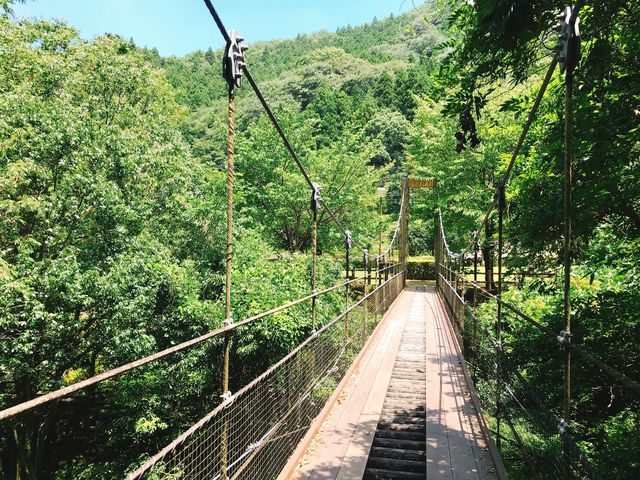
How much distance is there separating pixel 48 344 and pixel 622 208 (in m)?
7.42

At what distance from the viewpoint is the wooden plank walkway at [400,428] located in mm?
2326

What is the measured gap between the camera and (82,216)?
7270 millimetres

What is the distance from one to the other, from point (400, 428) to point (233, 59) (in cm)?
262

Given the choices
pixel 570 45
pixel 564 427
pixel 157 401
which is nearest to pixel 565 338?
pixel 564 427

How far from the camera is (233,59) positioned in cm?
166

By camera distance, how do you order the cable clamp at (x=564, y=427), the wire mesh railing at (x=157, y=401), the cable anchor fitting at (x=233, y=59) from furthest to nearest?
the wire mesh railing at (x=157, y=401)
the cable anchor fitting at (x=233, y=59)
the cable clamp at (x=564, y=427)

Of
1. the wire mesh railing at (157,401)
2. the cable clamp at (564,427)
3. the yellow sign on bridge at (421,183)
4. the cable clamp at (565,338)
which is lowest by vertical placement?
the wire mesh railing at (157,401)

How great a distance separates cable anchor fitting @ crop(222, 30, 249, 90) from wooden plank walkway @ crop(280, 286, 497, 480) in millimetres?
1935

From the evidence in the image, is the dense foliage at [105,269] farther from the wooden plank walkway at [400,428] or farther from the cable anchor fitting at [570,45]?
the wooden plank walkway at [400,428]

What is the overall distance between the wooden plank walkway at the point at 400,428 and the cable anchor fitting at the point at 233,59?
1.93m

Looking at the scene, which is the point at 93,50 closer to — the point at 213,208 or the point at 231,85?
the point at 213,208

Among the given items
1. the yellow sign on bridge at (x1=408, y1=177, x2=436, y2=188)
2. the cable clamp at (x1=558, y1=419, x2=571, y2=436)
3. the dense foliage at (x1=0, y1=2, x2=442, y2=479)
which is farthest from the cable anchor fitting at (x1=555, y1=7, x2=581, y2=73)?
the yellow sign on bridge at (x1=408, y1=177, x2=436, y2=188)

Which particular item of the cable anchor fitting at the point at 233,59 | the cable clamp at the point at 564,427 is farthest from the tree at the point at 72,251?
the cable clamp at the point at 564,427

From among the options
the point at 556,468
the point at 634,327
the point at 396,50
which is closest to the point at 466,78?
the point at 634,327
